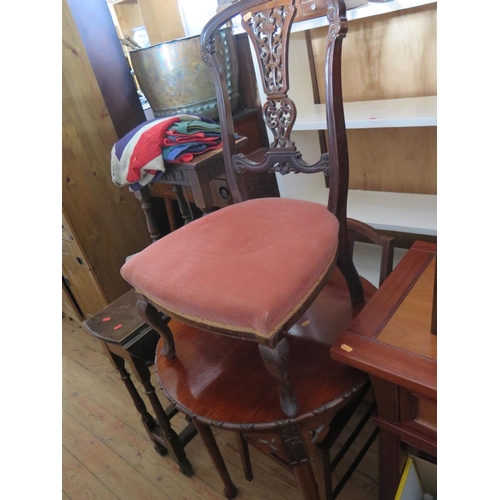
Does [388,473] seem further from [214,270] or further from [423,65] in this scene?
[423,65]

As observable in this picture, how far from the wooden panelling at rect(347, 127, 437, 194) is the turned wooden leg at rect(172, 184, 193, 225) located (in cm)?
65

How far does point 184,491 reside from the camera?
125 cm

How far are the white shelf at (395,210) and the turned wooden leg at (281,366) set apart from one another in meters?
0.60

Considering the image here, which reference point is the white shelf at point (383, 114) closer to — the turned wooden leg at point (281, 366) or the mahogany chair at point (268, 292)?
the mahogany chair at point (268, 292)

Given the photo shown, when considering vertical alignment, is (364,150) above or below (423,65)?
below

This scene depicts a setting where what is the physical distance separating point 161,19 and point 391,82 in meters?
1.11

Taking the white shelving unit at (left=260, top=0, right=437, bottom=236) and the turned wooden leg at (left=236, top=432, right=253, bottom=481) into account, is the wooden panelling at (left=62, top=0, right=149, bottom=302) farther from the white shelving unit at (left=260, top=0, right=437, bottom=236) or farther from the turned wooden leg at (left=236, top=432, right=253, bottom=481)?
the turned wooden leg at (left=236, top=432, right=253, bottom=481)

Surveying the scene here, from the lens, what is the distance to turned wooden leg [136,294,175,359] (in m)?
0.92

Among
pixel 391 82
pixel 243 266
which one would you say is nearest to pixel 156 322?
pixel 243 266

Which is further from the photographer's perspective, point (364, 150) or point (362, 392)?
point (364, 150)

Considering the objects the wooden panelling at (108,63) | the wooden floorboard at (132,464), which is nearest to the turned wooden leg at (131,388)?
the wooden floorboard at (132,464)
